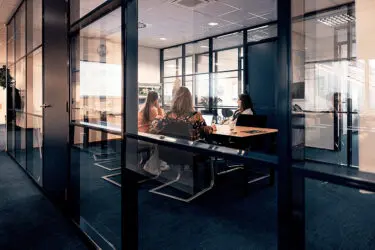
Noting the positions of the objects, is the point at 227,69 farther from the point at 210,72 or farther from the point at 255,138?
the point at 255,138

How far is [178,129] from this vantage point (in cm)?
301

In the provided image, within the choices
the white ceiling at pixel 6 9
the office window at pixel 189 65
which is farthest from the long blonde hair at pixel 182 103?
the office window at pixel 189 65

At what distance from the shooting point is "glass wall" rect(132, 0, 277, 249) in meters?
1.90

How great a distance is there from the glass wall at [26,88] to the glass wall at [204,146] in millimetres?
1914

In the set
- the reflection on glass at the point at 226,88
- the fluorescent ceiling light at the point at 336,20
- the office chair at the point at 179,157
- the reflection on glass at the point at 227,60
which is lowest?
the office chair at the point at 179,157

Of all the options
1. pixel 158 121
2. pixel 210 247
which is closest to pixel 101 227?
pixel 210 247

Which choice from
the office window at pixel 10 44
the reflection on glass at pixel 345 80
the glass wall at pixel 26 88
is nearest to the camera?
the glass wall at pixel 26 88

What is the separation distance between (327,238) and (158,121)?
2049 millimetres

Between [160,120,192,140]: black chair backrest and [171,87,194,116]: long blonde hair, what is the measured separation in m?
0.19

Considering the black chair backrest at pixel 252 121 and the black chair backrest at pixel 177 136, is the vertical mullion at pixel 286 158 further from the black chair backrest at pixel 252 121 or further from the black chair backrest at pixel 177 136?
the black chair backrest at pixel 252 121

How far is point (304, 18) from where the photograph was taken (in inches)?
34.5

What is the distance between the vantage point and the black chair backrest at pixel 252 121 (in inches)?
170

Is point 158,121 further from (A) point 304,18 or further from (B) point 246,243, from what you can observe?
(A) point 304,18

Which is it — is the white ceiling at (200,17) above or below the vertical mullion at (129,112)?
above
